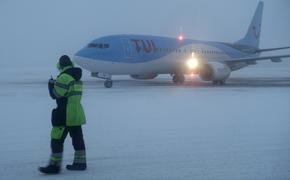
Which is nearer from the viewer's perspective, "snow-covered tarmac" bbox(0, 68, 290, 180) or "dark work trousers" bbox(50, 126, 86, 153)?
"snow-covered tarmac" bbox(0, 68, 290, 180)

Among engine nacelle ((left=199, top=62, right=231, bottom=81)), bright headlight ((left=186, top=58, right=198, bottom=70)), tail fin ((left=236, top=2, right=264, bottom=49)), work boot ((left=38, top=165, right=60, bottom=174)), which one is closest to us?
work boot ((left=38, top=165, right=60, bottom=174))

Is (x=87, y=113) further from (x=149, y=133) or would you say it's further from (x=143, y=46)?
(x=143, y=46)

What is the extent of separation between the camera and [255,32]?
39.5 metres

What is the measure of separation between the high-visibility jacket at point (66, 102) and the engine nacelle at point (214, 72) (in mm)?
22470

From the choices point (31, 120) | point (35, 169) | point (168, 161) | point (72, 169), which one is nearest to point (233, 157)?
point (168, 161)

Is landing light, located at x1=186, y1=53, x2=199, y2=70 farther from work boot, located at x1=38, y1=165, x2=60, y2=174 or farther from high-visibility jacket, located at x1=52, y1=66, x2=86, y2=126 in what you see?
work boot, located at x1=38, y1=165, x2=60, y2=174

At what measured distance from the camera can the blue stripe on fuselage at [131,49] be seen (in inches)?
1011

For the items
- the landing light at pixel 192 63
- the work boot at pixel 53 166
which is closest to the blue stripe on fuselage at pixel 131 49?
the landing light at pixel 192 63

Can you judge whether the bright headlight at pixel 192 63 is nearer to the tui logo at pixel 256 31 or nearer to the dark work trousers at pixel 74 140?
the tui logo at pixel 256 31

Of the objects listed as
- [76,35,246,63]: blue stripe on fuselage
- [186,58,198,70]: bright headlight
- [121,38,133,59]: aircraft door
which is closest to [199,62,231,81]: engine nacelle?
[186,58,198,70]: bright headlight

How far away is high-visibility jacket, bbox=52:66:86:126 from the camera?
6.69 meters

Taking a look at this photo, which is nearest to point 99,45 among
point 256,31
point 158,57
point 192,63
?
point 158,57

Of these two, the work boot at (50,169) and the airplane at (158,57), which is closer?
the work boot at (50,169)

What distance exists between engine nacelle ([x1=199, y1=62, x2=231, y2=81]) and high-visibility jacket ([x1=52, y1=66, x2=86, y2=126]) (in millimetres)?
22470
